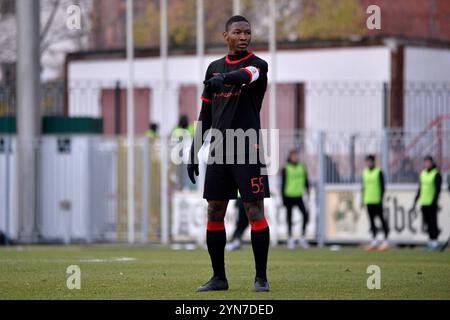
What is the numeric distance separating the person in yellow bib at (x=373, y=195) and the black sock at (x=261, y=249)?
547 inches

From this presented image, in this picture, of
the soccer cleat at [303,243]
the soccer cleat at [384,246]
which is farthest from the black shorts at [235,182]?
the soccer cleat at [303,243]

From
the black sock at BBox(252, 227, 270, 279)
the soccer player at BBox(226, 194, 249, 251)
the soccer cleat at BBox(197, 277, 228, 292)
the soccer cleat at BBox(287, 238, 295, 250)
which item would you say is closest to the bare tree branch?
the soccer cleat at BBox(287, 238, 295, 250)

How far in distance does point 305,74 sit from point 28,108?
29.9ft

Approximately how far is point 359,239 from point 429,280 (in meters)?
13.7

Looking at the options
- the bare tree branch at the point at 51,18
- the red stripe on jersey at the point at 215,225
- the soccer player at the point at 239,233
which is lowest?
the soccer player at the point at 239,233

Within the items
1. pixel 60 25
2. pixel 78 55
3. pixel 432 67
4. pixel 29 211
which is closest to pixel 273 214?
pixel 29 211

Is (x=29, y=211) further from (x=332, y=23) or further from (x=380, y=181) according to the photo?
(x=332, y=23)

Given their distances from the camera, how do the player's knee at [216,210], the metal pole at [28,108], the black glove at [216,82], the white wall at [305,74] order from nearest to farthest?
the black glove at [216,82] → the player's knee at [216,210] → the metal pole at [28,108] → the white wall at [305,74]

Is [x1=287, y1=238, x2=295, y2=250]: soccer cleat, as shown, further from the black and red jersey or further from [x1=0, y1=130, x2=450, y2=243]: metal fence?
the black and red jersey

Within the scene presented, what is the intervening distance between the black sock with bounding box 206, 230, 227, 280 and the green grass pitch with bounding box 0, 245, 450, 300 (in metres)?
0.26

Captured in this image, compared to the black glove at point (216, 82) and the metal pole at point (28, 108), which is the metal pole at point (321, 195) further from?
the black glove at point (216, 82)

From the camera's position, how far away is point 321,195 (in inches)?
1055

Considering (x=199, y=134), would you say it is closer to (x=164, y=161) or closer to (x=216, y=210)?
(x=216, y=210)

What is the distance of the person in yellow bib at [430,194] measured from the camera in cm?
2442
